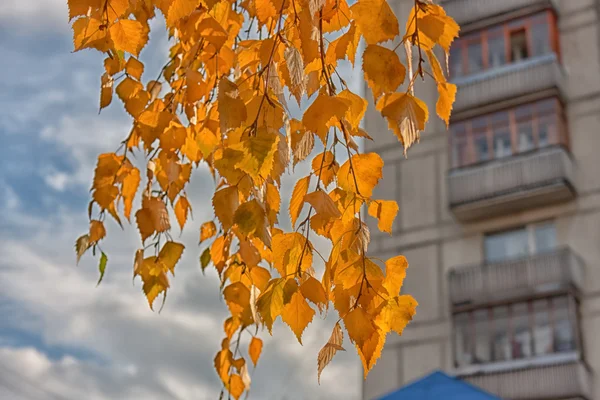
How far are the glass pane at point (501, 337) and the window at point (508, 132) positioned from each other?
262 cm

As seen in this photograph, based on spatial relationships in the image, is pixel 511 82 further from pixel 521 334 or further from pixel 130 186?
pixel 130 186

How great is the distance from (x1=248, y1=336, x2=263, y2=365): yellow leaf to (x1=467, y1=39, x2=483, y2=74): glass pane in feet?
42.7

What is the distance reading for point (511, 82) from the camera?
14.7 metres

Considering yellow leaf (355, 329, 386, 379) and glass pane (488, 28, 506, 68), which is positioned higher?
glass pane (488, 28, 506, 68)

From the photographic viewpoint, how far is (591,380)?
1293 cm

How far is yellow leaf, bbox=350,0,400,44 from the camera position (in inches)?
65.3

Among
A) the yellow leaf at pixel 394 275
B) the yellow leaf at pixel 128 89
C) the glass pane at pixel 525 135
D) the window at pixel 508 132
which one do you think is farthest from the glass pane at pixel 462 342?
the yellow leaf at pixel 394 275

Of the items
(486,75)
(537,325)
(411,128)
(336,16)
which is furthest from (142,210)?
(486,75)

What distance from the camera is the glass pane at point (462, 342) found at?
45.4 feet

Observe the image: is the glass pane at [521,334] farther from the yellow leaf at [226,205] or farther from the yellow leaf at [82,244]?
the yellow leaf at [226,205]

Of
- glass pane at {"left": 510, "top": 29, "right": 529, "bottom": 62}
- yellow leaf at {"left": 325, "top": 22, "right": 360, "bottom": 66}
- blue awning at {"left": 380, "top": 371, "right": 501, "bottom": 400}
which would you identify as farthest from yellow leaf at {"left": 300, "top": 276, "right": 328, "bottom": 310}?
glass pane at {"left": 510, "top": 29, "right": 529, "bottom": 62}

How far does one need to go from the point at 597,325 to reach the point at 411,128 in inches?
486

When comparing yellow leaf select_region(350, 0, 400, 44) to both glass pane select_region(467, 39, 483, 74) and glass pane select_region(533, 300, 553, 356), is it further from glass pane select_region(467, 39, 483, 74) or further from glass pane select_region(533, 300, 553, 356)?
glass pane select_region(467, 39, 483, 74)

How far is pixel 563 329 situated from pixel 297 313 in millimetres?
12019
